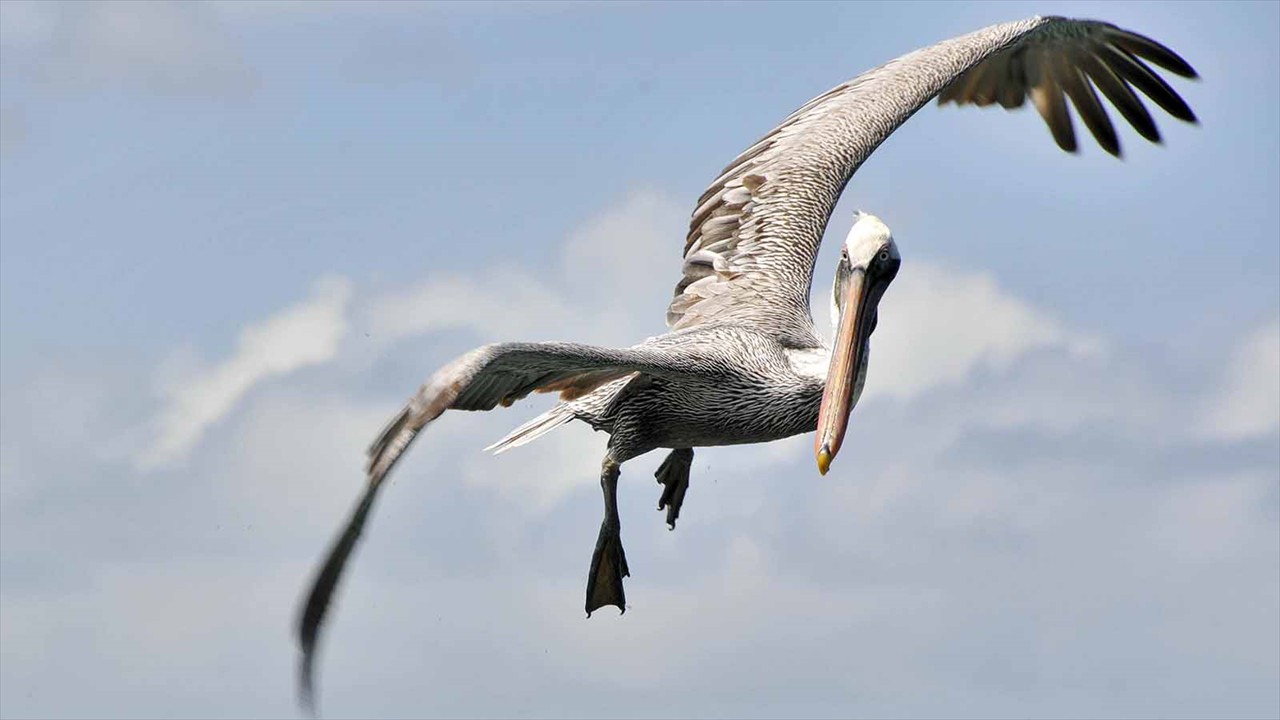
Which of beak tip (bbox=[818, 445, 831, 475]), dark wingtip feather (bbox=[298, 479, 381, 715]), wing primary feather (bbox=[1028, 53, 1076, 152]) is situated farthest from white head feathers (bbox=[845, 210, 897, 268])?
wing primary feather (bbox=[1028, 53, 1076, 152])

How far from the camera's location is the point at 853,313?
10758 mm

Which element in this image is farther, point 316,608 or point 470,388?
point 470,388

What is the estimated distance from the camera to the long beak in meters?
10.5

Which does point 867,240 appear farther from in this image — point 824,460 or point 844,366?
point 824,460

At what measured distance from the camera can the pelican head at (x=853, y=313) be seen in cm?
1055

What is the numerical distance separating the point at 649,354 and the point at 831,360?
105 centimetres

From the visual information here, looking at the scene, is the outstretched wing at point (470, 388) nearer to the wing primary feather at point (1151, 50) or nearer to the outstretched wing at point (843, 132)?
the outstretched wing at point (843, 132)

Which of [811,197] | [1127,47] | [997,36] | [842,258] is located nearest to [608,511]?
[842,258]

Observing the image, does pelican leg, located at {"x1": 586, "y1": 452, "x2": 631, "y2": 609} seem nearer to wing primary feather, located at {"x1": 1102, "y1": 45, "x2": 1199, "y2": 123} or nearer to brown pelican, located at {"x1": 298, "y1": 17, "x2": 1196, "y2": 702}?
brown pelican, located at {"x1": 298, "y1": 17, "x2": 1196, "y2": 702}

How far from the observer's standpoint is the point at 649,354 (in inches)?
421

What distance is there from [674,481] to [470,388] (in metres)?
3.79

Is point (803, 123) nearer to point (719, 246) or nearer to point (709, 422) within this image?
point (719, 246)

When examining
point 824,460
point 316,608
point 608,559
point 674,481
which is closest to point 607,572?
point 608,559

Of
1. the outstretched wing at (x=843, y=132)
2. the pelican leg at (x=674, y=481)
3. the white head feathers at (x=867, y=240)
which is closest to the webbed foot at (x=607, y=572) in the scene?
the pelican leg at (x=674, y=481)
